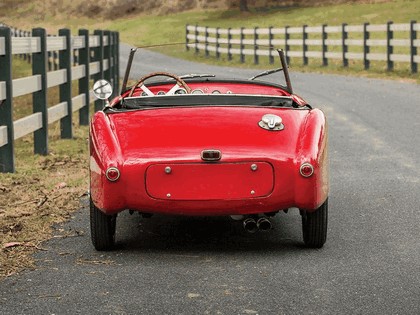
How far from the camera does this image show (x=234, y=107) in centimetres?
688

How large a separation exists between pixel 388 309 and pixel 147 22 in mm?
62379

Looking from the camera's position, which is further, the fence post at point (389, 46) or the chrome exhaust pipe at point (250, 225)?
the fence post at point (389, 46)

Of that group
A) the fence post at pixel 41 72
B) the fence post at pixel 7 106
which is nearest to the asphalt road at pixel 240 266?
the fence post at pixel 7 106

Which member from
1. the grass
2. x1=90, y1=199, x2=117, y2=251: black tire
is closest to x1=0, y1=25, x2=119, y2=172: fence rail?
the grass

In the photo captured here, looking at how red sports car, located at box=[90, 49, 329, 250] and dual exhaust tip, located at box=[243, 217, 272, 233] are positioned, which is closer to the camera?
red sports car, located at box=[90, 49, 329, 250]

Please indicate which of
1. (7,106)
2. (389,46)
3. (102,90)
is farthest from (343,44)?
(102,90)

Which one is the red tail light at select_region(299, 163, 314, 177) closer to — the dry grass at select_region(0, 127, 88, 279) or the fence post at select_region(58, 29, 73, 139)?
the dry grass at select_region(0, 127, 88, 279)

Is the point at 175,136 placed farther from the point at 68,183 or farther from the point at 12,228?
the point at 68,183

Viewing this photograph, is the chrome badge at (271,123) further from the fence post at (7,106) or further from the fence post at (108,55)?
the fence post at (108,55)

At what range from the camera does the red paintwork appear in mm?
6312

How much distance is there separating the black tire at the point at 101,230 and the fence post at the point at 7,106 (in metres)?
3.95

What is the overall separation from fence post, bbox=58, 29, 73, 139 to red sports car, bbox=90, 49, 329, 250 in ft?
22.5

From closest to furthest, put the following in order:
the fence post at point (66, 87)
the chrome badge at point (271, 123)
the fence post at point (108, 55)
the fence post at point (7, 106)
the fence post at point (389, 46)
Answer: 1. the chrome badge at point (271, 123)
2. the fence post at point (7, 106)
3. the fence post at point (66, 87)
4. the fence post at point (108, 55)
5. the fence post at point (389, 46)

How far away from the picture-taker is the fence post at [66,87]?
44.4ft
